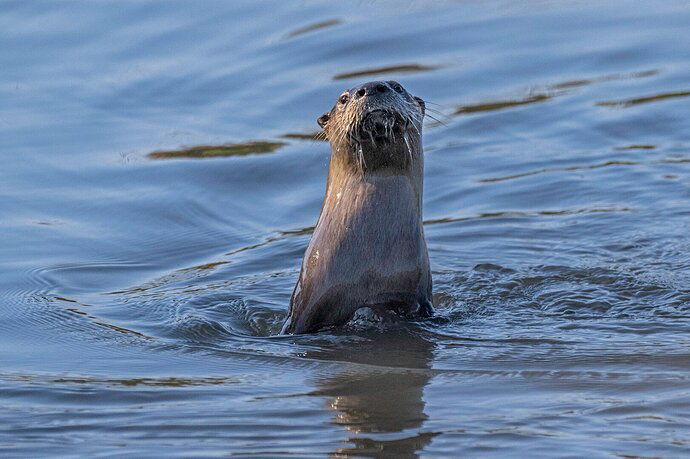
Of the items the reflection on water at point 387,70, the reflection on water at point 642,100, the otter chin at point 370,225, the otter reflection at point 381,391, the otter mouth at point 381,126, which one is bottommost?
the otter reflection at point 381,391

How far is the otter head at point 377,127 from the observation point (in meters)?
6.43

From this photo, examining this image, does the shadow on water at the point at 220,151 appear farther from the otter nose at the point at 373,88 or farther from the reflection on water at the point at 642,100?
the otter nose at the point at 373,88

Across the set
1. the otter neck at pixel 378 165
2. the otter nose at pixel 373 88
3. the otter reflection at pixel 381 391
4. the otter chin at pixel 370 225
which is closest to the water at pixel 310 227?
the otter reflection at pixel 381 391

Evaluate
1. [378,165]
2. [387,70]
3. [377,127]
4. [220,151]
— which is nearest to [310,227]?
[220,151]

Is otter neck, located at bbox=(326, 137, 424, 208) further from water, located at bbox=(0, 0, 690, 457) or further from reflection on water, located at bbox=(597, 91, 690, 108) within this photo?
reflection on water, located at bbox=(597, 91, 690, 108)

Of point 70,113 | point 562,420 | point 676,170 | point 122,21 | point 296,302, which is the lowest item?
point 562,420

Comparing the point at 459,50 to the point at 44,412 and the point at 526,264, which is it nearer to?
the point at 526,264

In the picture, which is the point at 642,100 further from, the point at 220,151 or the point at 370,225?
the point at 370,225

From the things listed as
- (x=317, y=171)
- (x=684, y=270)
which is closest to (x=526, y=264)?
(x=684, y=270)

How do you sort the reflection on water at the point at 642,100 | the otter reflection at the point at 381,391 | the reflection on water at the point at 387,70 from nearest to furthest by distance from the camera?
the otter reflection at the point at 381,391, the reflection on water at the point at 642,100, the reflection on water at the point at 387,70

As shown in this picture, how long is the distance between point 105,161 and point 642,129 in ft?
11.9

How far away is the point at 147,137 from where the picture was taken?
33.7 ft

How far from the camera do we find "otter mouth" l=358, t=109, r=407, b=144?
6422 mm

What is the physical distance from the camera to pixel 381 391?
550 centimetres
